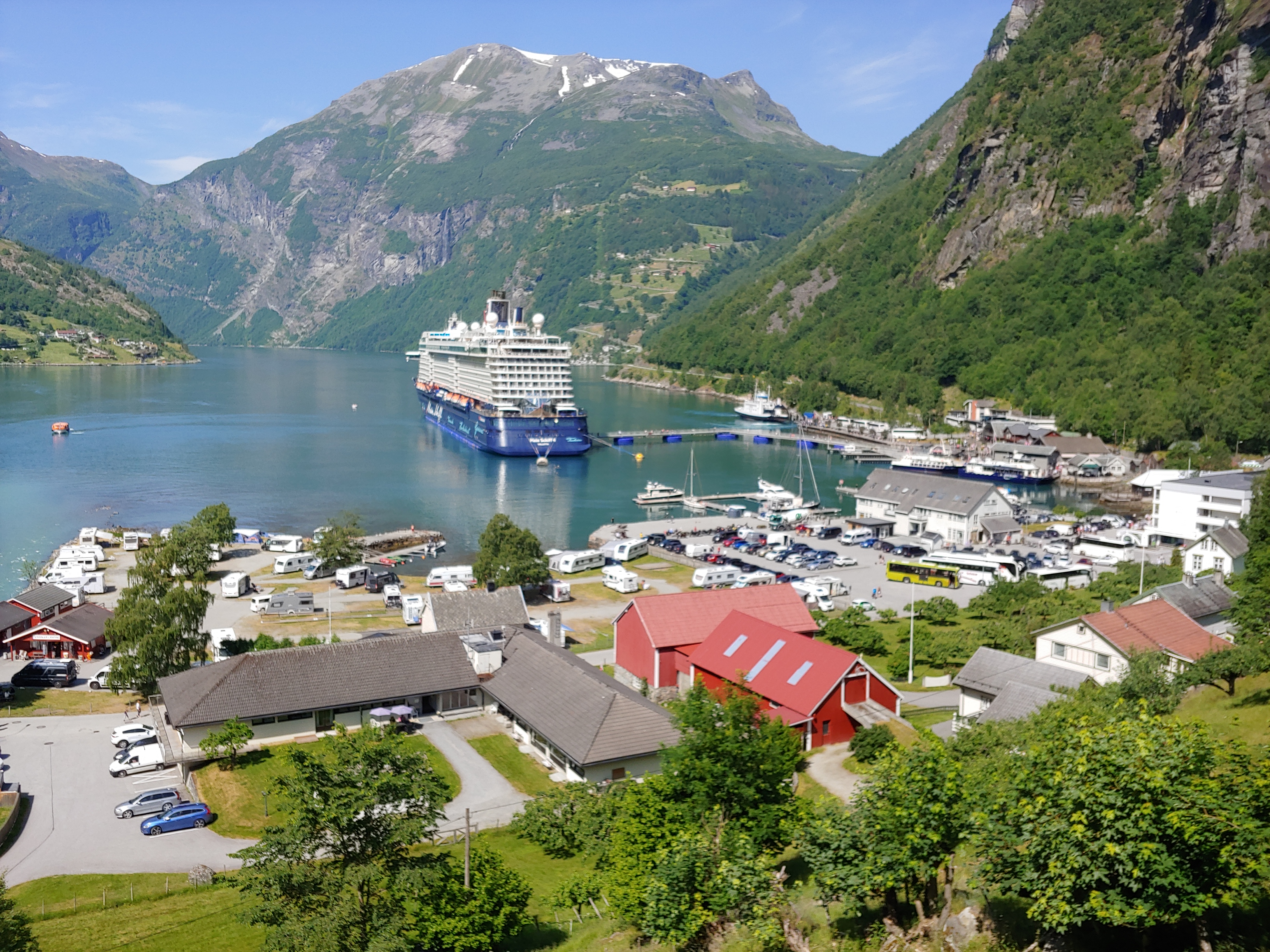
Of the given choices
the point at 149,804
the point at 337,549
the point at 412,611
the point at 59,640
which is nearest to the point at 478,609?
the point at 412,611

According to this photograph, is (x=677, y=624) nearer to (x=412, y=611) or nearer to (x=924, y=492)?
(x=412, y=611)

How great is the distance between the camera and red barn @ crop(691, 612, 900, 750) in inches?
934

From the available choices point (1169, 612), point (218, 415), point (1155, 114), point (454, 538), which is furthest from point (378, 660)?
point (1155, 114)

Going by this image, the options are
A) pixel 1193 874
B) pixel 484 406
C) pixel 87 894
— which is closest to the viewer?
pixel 1193 874

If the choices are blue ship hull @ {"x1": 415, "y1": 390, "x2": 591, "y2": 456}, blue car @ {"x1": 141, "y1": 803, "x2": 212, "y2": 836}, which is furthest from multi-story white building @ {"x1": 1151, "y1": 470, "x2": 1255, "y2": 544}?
blue ship hull @ {"x1": 415, "y1": 390, "x2": 591, "y2": 456}

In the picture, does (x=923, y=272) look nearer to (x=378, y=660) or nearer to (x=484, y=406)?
(x=484, y=406)

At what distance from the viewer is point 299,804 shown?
1333 centimetres

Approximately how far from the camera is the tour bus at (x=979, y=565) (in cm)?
4288

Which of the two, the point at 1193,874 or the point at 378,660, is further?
the point at 378,660

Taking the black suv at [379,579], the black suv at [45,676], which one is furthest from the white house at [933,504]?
the black suv at [45,676]

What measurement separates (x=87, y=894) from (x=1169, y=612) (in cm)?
2517

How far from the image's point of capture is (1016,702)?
22.3 meters

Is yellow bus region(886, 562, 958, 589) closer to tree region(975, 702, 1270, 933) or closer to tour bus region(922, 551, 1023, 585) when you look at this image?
tour bus region(922, 551, 1023, 585)

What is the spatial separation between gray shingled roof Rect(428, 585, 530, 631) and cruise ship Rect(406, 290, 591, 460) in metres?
52.9
